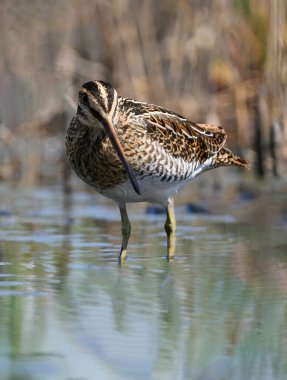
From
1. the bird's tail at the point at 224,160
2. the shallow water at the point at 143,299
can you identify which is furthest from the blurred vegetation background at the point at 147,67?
the bird's tail at the point at 224,160

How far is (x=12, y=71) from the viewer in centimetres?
1117

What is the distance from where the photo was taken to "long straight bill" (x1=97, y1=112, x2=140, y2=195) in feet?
18.0

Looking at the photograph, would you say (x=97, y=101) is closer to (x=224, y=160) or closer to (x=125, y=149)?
(x=125, y=149)

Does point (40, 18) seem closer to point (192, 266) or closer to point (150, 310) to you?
point (192, 266)

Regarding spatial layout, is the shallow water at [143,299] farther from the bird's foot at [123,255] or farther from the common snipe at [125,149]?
the common snipe at [125,149]

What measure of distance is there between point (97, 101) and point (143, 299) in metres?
1.18

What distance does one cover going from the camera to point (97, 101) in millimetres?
5441

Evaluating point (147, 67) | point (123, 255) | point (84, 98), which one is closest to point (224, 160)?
point (123, 255)

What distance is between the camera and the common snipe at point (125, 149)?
18.2ft

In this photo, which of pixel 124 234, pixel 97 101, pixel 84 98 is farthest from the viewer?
pixel 124 234

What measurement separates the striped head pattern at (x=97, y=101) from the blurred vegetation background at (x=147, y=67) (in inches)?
151

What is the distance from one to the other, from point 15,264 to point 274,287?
1.53 metres

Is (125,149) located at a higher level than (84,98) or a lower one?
lower

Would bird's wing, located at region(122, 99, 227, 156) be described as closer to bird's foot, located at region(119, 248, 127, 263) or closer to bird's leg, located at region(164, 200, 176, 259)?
bird's leg, located at region(164, 200, 176, 259)
